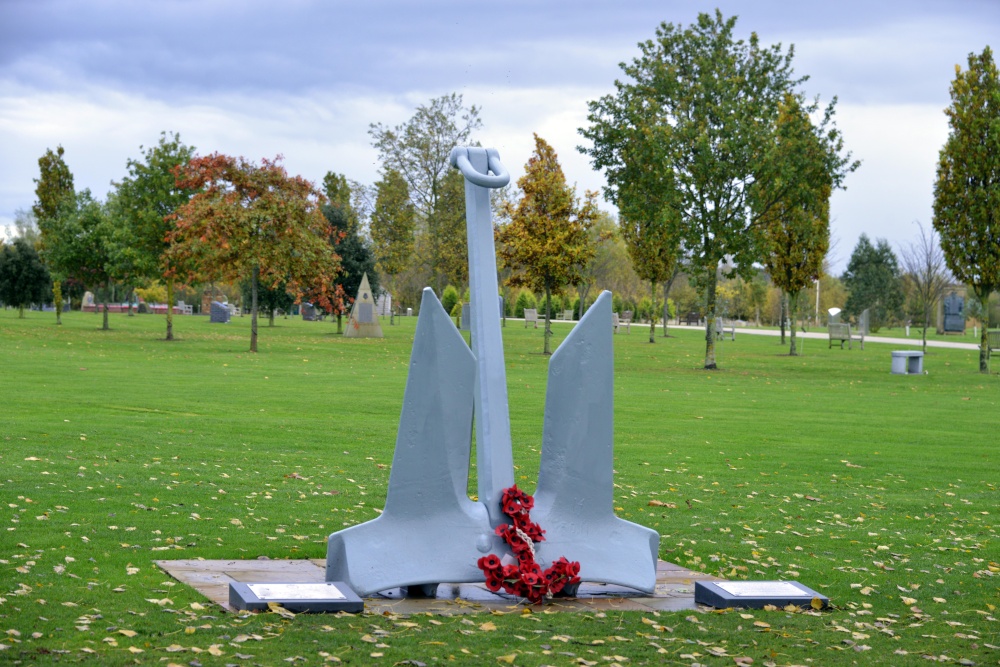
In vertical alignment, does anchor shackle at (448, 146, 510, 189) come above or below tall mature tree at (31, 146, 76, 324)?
below

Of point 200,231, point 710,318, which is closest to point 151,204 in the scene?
point 200,231

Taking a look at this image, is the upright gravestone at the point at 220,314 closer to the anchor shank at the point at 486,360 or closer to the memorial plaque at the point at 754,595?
the anchor shank at the point at 486,360

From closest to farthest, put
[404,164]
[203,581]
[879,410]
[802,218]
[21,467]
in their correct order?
[203,581] → [21,467] → [879,410] → [802,218] → [404,164]

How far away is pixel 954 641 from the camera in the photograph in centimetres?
609

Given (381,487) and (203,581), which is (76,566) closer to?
(203,581)

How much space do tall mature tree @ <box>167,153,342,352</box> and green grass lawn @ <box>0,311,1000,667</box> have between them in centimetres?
881

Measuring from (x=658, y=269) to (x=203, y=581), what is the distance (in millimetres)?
37202

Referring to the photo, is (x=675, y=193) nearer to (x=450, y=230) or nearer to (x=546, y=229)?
(x=546, y=229)

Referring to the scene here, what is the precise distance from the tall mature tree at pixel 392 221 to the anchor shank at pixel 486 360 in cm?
4357

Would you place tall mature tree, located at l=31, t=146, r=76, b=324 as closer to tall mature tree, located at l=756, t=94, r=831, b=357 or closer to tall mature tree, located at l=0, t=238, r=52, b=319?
tall mature tree, located at l=0, t=238, r=52, b=319

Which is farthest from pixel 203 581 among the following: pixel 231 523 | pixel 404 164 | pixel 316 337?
pixel 404 164

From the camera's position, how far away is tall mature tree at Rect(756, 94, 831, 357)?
2880 cm

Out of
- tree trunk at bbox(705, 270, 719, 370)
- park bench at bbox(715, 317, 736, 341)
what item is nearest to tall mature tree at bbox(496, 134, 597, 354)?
tree trunk at bbox(705, 270, 719, 370)

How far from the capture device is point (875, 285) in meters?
71.4
